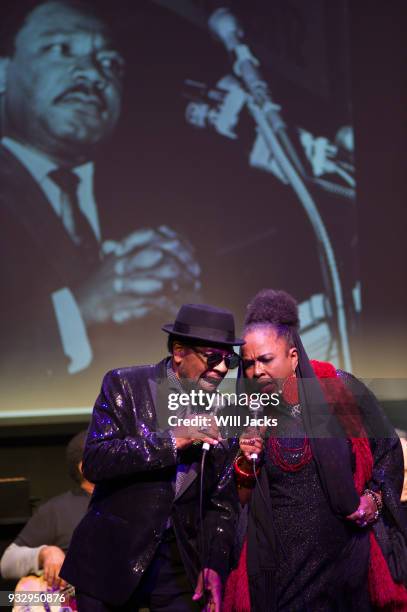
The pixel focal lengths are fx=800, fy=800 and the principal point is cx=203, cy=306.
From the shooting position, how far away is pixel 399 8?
4.93 meters

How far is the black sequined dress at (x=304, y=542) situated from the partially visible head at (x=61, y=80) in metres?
2.84

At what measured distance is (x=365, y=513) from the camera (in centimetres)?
236

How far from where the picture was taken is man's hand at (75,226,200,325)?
462cm

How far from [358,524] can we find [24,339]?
2.73 metres

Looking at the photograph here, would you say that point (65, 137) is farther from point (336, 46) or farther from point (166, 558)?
point (166, 558)

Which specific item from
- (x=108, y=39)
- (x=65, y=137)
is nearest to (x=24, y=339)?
(x=65, y=137)

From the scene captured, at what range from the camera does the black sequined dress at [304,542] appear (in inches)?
92.3

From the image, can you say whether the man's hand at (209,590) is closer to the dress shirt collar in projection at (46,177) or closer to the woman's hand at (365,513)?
the woman's hand at (365,513)

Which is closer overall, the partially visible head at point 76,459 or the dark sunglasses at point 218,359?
the dark sunglasses at point 218,359

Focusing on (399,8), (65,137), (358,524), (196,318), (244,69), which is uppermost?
(399,8)

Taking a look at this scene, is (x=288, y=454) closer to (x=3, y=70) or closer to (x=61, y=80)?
(x=61, y=80)

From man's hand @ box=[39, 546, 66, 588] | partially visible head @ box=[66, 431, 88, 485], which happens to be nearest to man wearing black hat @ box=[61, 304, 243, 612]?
man's hand @ box=[39, 546, 66, 588]

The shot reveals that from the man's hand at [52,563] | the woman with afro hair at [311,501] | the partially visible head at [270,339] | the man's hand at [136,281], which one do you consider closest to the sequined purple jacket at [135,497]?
the woman with afro hair at [311,501]

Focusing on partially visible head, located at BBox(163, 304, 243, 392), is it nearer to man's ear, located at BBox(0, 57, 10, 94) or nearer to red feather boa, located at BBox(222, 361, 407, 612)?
red feather boa, located at BBox(222, 361, 407, 612)
